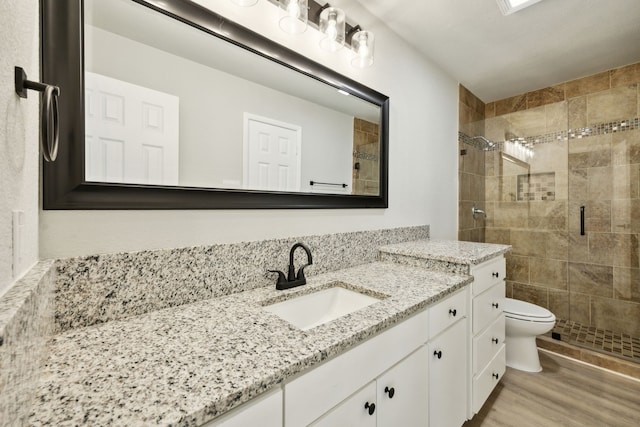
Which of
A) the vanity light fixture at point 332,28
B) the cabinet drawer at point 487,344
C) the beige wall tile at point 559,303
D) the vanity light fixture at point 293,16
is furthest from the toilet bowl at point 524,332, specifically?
the vanity light fixture at point 293,16

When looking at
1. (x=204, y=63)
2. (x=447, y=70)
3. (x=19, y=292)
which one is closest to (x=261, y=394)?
(x=19, y=292)

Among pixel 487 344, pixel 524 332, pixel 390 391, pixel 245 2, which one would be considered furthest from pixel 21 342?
pixel 524 332

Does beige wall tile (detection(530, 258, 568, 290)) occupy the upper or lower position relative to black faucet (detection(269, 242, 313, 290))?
lower

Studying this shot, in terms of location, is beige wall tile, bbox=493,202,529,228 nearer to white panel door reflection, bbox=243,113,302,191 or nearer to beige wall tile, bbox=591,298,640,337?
beige wall tile, bbox=591,298,640,337

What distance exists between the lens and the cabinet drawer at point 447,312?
1.13 meters

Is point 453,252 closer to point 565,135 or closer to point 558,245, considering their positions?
point 558,245

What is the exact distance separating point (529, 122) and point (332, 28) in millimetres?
2573

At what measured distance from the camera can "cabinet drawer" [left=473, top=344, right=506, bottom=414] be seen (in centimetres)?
148

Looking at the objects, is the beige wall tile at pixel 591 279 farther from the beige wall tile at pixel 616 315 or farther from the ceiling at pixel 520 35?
the ceiling at pixel 520 35

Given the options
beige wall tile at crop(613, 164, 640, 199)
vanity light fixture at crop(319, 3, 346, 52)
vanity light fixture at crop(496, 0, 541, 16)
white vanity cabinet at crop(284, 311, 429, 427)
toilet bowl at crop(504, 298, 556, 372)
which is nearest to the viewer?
white vanity cabinet at crop(284, 311, 429, 427)

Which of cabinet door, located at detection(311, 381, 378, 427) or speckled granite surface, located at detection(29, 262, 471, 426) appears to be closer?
speckled granite surface, located at detection(29, 262, 471, 426)

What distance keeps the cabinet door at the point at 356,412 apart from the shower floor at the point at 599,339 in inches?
93.3

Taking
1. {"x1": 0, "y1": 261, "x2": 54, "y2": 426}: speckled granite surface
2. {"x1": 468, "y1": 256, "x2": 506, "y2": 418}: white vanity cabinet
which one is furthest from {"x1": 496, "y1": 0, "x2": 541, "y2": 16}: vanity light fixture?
{"x1": 0, "y1": 261, "x2": 54, "y2": 426}: speckled granite surface

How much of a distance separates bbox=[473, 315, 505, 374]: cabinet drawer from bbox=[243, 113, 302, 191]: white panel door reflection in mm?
1295
